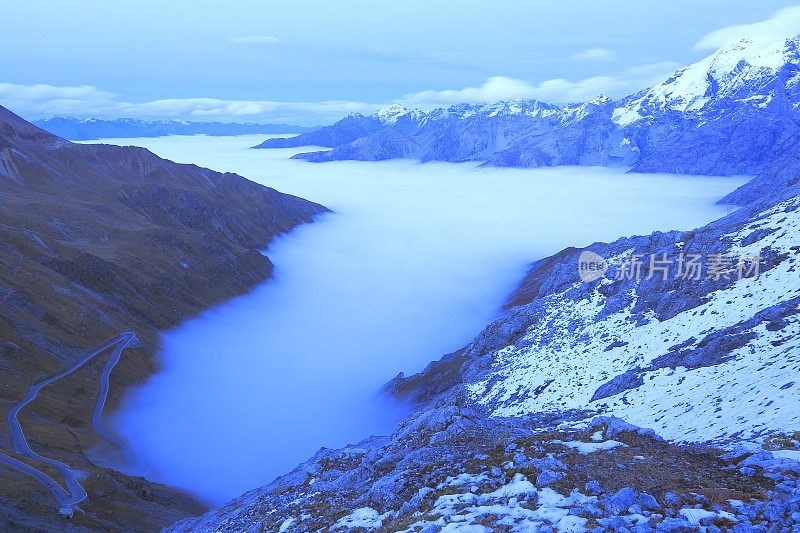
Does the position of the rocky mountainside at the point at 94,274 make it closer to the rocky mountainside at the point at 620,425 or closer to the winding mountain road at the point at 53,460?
the winding mountain road at the point at 53,460

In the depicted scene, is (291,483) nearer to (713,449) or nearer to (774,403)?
(713,449)

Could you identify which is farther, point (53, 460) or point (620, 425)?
A: point (53, 460)

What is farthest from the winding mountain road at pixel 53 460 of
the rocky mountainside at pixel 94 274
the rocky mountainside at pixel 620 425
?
the rocky mountainside at pixel 620 425

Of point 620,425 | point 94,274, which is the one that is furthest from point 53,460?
point 94,274

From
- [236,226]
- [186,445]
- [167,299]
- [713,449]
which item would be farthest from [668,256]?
[236,226]

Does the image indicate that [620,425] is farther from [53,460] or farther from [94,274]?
[94,274]

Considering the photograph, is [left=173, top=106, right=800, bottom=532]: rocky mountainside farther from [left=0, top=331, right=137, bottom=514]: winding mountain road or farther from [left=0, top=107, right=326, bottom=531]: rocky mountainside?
[left=0, top=107, right=326, bottom=531]: rocky mountainside

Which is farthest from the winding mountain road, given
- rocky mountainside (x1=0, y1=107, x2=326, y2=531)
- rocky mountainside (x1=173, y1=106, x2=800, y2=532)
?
rocky mountainside (x1=173, y1=106, x2=800, y2=532)
